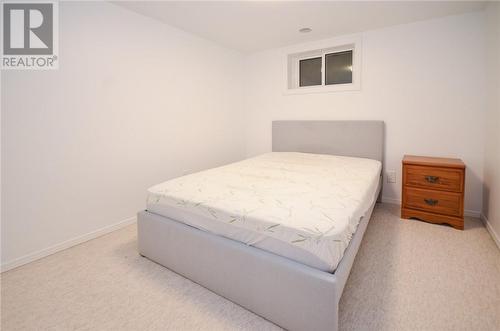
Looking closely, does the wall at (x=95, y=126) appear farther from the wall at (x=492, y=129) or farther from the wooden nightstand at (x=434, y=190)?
the wall at (x=492, y=129)

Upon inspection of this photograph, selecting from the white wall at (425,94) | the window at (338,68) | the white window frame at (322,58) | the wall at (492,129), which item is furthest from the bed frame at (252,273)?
the window at (338,68)

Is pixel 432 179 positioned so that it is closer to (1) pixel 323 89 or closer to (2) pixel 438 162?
(2) pixel 438 162

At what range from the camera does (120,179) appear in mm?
2699

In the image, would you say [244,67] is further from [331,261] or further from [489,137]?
[331,261]

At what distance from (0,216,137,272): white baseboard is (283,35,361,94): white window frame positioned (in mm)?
2894

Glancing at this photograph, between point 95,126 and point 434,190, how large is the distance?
341cm

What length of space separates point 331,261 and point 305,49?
3270mm

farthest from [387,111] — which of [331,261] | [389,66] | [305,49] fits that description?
[331,261]

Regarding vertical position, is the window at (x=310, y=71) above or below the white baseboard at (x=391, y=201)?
above

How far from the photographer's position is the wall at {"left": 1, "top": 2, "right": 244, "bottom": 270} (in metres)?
2.01

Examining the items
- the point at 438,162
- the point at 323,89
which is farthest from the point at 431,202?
the point at 323,89

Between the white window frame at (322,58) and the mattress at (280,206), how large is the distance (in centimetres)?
142

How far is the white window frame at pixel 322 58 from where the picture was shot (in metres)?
3.36

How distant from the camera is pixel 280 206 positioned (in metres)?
1.59
